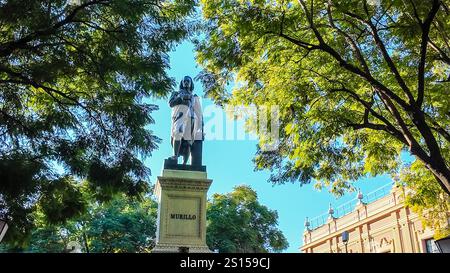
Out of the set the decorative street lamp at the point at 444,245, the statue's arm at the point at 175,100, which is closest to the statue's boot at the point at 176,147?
the statue's arm at the point at 175,100

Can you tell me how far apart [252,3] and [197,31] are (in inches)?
46.6

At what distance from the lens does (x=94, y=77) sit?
818 cm

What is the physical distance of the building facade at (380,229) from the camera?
85.8 ft

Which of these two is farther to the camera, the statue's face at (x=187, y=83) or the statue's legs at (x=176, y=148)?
the statue's face at (x=187, y=83)

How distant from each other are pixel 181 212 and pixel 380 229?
23198mm

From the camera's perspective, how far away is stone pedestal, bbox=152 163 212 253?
8.99 meters

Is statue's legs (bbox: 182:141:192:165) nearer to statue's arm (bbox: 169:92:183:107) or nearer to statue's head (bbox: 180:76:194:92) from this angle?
statue's arm (bbox: 169:92:183:107)

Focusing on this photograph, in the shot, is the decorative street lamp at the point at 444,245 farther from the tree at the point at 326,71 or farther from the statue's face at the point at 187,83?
the statue's face at the point at 187,83

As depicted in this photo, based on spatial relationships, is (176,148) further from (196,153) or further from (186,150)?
(196,153)

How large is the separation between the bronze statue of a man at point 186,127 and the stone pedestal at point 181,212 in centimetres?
78

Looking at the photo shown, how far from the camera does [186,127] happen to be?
34.3 ft

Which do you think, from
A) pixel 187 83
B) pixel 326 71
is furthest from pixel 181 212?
pixel 326 71
